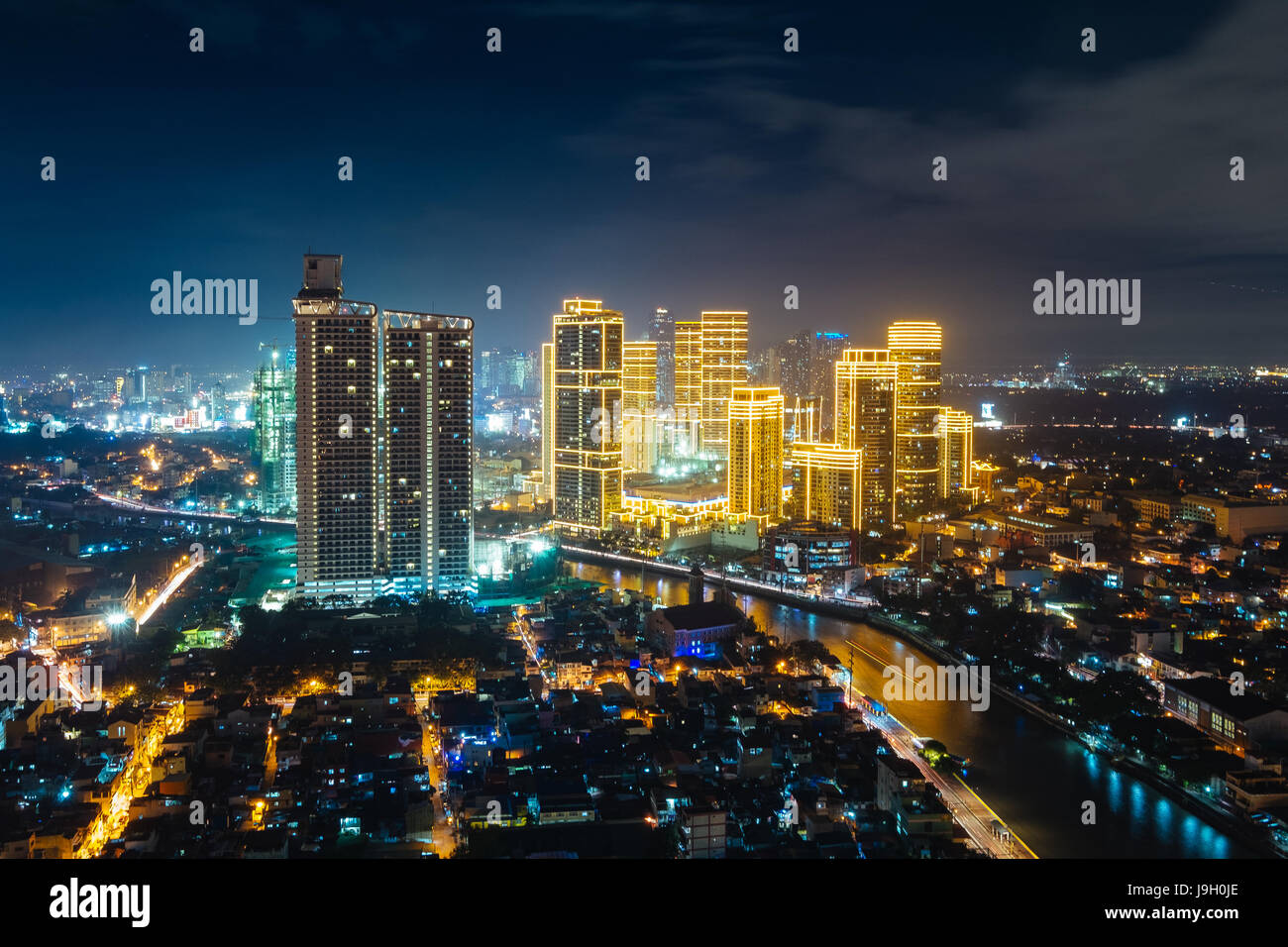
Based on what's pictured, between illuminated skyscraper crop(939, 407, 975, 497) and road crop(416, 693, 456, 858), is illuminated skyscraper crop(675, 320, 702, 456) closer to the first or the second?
illuminated skyscraper crop(939, 407, 975, 497)

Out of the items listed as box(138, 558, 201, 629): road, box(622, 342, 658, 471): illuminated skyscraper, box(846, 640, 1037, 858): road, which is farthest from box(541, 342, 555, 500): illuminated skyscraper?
box(846, 640, 1037, 858): road

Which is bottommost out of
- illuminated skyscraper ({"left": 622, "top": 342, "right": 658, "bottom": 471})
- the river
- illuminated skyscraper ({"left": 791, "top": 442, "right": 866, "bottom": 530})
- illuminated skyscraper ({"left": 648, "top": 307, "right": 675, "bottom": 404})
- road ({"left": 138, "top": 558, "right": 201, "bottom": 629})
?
the river

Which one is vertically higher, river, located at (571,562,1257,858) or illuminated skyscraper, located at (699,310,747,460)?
illuminated skyscraper, located at (699,310,747,460)

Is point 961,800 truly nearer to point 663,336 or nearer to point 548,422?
point 548,422

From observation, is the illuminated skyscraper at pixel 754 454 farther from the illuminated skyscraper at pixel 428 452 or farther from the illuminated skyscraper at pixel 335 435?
the illuminated skyscraper at pixel 335 435
